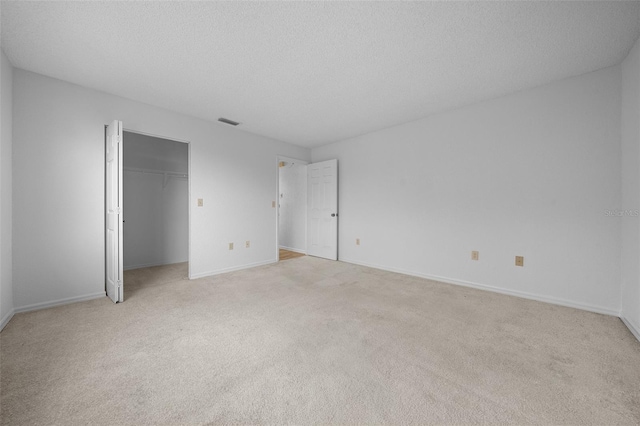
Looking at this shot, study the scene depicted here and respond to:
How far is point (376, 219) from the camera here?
14.4 feet

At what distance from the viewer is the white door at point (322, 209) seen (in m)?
4.97

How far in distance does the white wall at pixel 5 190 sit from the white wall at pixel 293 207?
3.96 m

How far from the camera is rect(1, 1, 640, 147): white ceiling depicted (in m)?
1.75

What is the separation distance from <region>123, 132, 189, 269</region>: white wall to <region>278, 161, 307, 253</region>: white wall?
2.30 m

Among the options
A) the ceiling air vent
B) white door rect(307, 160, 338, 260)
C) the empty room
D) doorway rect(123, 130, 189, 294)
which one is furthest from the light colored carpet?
the ceiling air vent

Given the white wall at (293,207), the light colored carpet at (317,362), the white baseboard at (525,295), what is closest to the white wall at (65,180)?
the light colored carpet at (317,362)

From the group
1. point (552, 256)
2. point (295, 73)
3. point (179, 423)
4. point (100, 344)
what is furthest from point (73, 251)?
point (552, 256)

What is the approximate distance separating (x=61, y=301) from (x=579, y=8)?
524cm

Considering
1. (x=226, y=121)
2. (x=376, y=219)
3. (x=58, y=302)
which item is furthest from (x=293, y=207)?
(x=58, y=302)

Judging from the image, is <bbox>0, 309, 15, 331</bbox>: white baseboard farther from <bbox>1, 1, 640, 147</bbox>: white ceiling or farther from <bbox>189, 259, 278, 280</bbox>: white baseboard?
<bbox>1, 1, 640, 147</bbox>: white ceiling

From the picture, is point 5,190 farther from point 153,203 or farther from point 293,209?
point 293,209

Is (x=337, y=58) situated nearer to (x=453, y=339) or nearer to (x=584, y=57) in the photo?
(x=584, y=57)

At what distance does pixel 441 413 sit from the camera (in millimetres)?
1249

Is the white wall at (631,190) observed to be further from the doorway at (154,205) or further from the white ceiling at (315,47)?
the doorway at (154,205)
